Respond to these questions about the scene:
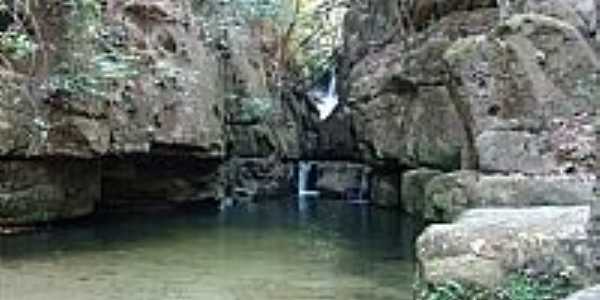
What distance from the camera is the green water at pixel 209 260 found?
34.6 ft

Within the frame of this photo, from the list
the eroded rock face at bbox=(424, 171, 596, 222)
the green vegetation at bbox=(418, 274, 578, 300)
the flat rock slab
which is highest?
the eroded rock face at bbox=(424, 171, 596, 222)

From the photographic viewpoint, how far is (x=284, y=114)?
29.8 metres

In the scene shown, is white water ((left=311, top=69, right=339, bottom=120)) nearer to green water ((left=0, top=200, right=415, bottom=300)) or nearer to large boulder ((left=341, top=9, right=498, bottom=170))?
large boulder ((left=341, top=9, right=498, bottom=170))

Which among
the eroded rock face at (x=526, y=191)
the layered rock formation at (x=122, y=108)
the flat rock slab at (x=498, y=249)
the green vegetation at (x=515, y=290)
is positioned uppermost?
the layered rock formation at (x=122, y=108)

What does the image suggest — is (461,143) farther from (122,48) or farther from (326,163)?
(326,163)

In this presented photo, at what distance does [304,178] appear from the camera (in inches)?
1182

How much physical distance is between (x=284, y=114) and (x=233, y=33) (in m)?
5.92

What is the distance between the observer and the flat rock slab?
691 cm

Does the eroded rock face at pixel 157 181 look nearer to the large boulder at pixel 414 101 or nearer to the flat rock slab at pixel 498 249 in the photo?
the large boulder at pixel 414 101

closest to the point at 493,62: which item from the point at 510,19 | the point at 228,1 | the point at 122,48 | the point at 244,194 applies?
the point at 510,19

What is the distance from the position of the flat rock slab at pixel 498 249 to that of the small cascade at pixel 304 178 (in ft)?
71.1

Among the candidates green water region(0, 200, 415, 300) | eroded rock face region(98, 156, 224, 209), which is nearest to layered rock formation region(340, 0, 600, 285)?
green water region(0, 200, 415, 300)

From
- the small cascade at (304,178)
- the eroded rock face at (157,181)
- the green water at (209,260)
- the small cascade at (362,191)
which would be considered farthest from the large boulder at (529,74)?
the small cascade at (304,178)

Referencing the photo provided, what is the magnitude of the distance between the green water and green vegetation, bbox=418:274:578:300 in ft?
11.0
